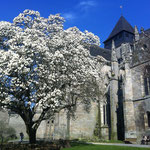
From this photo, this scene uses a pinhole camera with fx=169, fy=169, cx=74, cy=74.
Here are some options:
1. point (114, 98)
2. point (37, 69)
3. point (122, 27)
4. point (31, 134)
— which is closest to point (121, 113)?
point (114, 98)

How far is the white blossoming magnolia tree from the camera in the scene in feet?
35.3

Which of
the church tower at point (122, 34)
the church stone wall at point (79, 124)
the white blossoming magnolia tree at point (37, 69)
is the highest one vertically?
the church tower at point (122, 34)

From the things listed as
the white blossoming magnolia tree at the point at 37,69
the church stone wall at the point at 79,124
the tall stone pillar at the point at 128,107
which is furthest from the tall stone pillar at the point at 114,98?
the white blossoming magnolia tree at the point at 37,69

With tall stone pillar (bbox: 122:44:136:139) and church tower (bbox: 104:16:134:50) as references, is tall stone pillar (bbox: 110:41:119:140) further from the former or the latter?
church tower (bbox: 104:16:134:50)

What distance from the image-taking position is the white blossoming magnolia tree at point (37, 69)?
423 inches

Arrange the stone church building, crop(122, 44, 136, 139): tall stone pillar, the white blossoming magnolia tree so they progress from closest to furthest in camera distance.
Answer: the white blossoming magnolia tree, crop(122, 44, 136, 139): tall stone pillar, the stone church building

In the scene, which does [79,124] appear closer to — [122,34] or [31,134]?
[31,134]

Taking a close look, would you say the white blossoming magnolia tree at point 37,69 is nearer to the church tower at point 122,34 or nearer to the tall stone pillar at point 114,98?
the tall stone pillar at point 114,98

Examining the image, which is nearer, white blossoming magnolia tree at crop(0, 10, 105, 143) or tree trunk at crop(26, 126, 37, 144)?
white blossoming magnolia tree at crop(0, 10, 105, 143)

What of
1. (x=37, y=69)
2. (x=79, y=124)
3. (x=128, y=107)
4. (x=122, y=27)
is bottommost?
(x=79, y=124)

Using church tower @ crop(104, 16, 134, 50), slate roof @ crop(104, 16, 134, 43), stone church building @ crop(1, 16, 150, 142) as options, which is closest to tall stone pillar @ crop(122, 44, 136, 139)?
stone church building @ crop(1, 16, 150, 142)

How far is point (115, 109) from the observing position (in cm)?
2312

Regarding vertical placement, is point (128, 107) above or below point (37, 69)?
below

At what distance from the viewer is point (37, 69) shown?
36.7 ft
